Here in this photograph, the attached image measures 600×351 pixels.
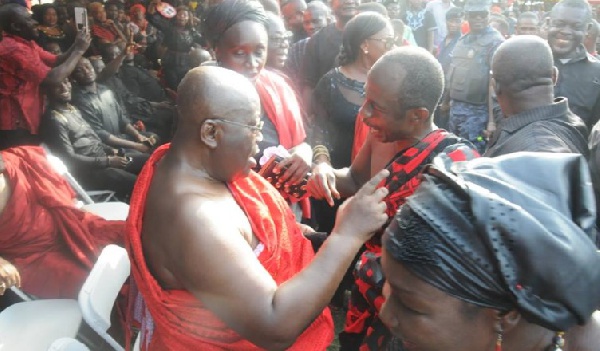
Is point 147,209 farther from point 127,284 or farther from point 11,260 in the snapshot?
point 11,260

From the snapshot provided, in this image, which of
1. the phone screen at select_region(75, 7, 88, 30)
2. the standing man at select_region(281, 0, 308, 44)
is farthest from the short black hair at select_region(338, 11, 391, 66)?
the phone screen at select_region(75, 7, 88, 30)

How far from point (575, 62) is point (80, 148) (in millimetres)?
3854

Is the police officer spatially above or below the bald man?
below

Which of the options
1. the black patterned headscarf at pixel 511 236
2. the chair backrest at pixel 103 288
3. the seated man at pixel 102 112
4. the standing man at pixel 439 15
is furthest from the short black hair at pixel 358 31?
the standing man at pixel 439 15

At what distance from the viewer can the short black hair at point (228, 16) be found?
2.62 m

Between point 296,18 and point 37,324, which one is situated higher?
point 296,18

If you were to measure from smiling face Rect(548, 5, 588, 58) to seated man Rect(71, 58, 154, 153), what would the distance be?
3686mm

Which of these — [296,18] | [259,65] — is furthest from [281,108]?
[296,18]

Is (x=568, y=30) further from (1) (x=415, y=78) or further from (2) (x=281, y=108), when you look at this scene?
(1) (x=415, y=78)

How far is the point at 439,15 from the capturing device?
312 inches

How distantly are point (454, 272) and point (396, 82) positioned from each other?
1.09 meters

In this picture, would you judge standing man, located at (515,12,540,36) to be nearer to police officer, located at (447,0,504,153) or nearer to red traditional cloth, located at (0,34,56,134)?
police officer, located at (447,0,504,153)

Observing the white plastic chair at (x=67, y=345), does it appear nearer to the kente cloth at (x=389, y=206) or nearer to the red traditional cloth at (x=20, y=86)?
the kente cloth at (x=389, y=206)

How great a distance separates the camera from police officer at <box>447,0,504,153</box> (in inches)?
195
